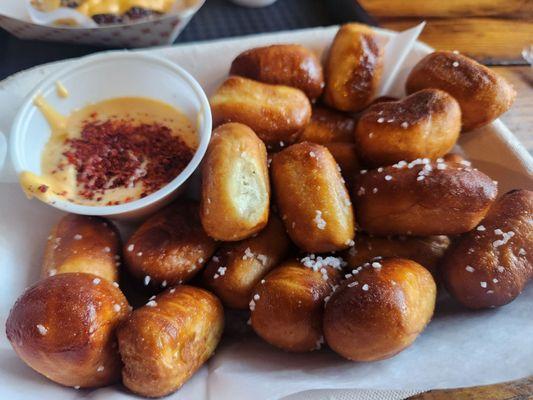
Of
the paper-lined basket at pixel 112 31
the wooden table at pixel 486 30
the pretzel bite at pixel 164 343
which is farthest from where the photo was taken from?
the paper-lined basket at pixel 112 31

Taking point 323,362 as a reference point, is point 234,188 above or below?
above

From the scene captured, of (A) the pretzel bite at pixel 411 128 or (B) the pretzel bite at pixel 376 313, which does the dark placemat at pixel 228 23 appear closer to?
(A) the pretzel bite at pixel 411 128

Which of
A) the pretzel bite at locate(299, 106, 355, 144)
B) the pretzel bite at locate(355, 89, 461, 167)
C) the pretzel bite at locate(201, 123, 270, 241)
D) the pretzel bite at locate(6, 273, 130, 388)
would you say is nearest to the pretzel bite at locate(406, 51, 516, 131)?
the pretzel bite at locate(355, 89, 461, 167)

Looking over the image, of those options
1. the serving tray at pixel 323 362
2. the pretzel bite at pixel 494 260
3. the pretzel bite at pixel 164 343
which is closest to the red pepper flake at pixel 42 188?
the serving tray at pixel 323 362

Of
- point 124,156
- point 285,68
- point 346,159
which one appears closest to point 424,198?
point 346,159

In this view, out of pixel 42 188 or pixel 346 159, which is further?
pixel 346 159

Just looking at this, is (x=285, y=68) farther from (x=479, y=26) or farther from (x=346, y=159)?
(x=479, y=26)
